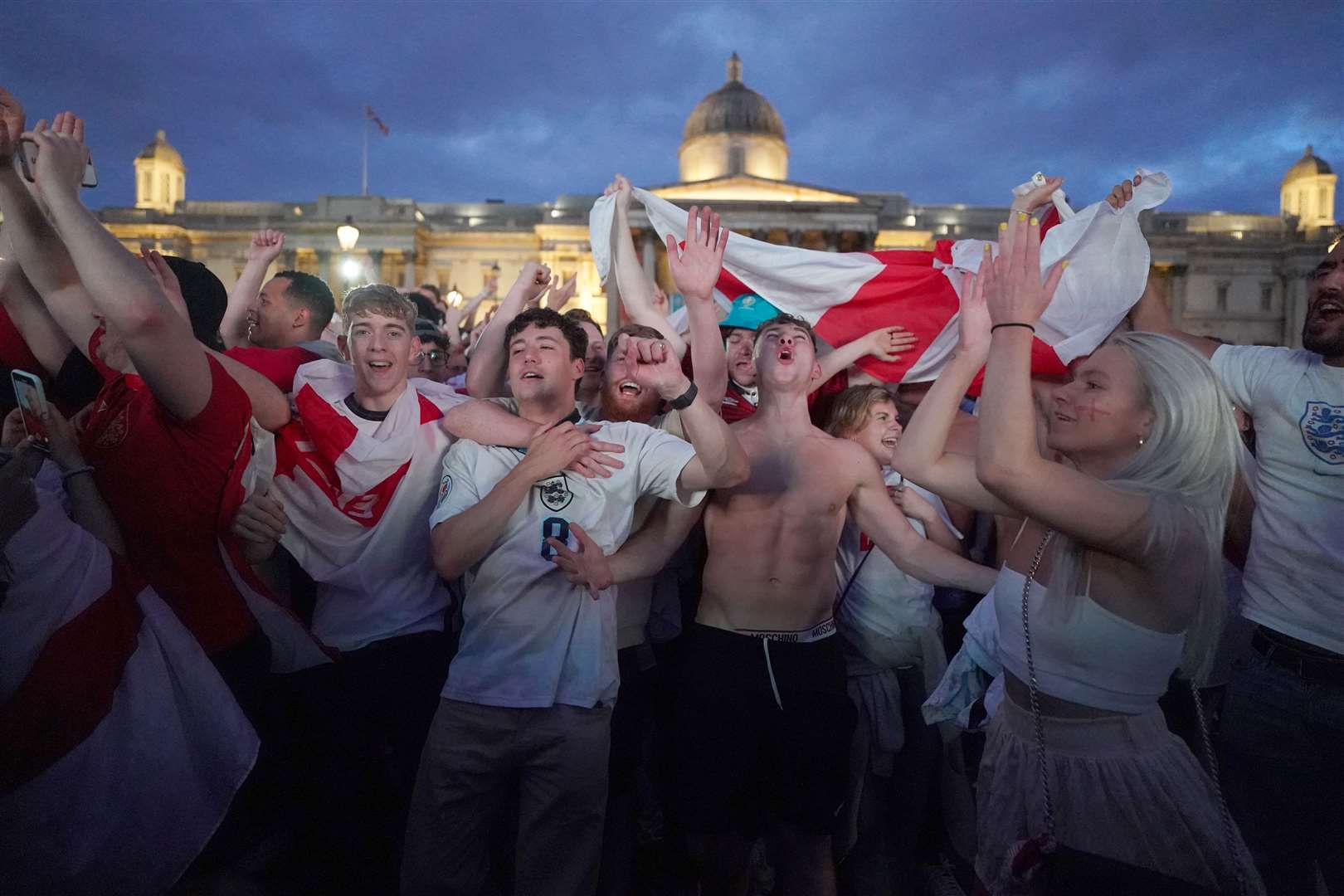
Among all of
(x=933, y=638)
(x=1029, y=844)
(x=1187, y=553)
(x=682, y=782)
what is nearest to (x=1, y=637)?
(x=682, y=782)

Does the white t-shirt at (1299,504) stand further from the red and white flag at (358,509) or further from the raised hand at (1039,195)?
the red and white flag at (358,509)

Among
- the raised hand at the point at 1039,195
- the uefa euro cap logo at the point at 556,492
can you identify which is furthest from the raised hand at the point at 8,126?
the raised hand at the point at 1039,195

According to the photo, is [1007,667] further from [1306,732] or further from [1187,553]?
[1306,732]

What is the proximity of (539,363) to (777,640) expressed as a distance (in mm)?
1389

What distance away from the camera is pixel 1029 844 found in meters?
1.71

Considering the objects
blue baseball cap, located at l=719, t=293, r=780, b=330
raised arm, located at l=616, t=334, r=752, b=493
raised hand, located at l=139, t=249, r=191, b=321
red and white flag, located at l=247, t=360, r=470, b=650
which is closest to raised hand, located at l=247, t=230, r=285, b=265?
raised hand, located at l=139, t=249, r=191, b=321

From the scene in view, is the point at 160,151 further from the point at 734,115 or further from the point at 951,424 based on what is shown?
the point at 951,424

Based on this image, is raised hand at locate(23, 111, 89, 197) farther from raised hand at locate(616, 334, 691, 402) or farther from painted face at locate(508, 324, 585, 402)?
raised hand at locate(616, 334, 691, 402)

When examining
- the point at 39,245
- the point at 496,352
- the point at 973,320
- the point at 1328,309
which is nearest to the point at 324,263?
the point at 496,352

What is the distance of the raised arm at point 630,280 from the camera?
3.79 metres

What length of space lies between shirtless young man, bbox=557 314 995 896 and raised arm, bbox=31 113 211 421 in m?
1.43

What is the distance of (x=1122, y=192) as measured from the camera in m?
3.65

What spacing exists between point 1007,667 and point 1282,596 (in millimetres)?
1249

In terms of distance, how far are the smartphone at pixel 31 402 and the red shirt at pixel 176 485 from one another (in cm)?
29
